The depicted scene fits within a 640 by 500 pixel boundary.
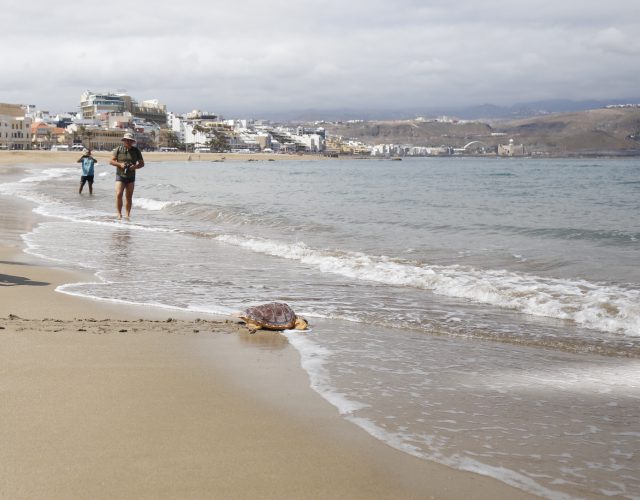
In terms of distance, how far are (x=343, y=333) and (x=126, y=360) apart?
1.87 meters

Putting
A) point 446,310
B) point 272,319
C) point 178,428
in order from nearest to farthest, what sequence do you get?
point 178,428, point 272,319, point 446,310

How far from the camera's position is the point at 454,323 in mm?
6207

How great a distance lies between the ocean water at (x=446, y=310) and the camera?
3309 millimetres

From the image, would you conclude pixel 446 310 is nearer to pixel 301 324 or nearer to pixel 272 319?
pixel 301 324

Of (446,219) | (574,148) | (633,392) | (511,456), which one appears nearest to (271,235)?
(446,219)

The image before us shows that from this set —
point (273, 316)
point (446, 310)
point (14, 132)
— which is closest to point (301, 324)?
point (273, 316)

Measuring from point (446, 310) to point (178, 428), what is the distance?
4.06 metres

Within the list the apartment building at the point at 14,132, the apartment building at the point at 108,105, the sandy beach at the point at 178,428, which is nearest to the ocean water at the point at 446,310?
the sandy beach at the point at 178,428

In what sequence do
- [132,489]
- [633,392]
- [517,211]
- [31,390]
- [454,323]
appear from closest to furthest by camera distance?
[132,489], [31,390], [633,392], [454,323], [517,211]

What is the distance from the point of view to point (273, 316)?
5699 millimetres

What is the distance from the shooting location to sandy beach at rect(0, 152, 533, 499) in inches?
105

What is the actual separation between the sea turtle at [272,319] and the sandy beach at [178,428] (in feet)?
1.06

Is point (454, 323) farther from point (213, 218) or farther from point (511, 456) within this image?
point (213, 218)

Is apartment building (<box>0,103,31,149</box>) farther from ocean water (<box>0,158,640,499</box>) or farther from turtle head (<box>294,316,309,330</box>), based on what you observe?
turtle head (<box>294,316,309,330</box>)
